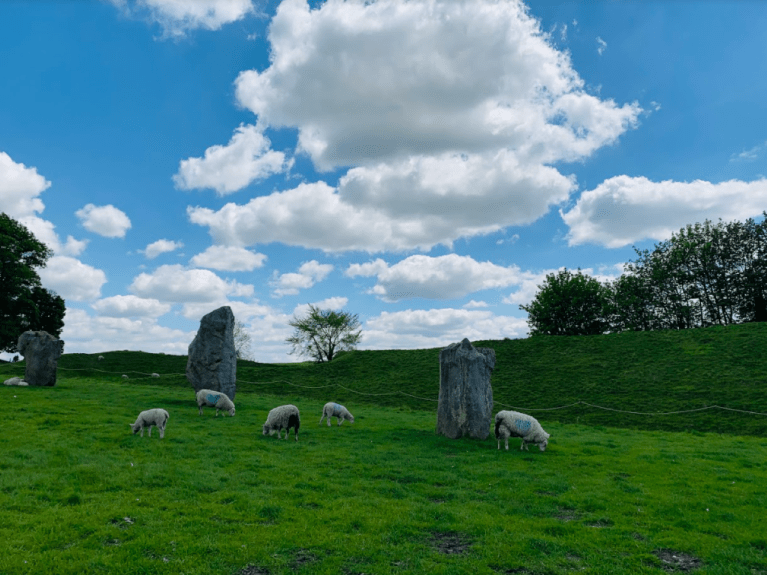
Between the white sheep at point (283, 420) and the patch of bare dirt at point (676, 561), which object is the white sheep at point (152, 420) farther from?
the patch of bare dirt at point (676, 561)

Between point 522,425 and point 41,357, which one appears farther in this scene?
point 41,357

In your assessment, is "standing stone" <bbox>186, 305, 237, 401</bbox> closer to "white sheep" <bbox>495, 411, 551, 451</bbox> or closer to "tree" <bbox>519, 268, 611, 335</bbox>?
"white sheep" <bbox>495, 411, 551, 451</bbox>

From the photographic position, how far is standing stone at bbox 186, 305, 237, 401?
94.8ft

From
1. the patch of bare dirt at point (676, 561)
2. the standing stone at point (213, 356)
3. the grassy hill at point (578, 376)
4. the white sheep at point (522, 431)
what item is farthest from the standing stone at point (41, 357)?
the patch of bare dirt at point (676, 561)

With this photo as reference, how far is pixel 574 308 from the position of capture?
239 ft

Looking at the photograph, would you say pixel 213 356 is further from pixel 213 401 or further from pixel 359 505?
pixel 359 505

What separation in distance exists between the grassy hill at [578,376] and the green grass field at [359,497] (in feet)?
17.6

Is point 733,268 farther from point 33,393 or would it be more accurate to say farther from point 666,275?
point 33,393

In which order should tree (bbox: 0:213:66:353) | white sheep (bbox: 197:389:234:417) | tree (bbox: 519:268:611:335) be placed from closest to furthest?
white sheep (bbox: 197:389:234:417)
tree (bbox: 0:213:66:353)
tree (bbox: 519:268:611:335)

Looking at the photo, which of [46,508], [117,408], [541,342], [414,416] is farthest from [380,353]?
[46,508]

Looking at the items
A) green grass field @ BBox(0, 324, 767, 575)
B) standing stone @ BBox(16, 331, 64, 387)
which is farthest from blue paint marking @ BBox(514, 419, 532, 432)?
standing stone @ BBox(16, 331, 64, 387)

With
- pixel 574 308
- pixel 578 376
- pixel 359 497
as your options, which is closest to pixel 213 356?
pixel 359 497

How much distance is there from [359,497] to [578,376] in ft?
116

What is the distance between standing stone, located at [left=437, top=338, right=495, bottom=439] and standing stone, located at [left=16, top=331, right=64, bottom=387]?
92.3 feet
